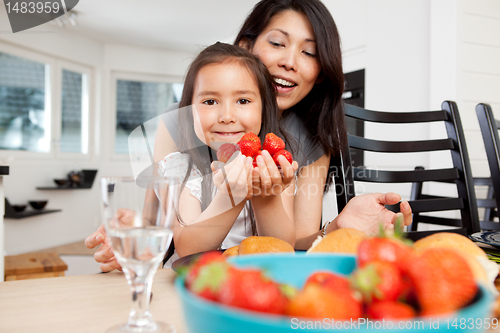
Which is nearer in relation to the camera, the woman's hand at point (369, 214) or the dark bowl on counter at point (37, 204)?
the woman's hand at point (369, 214)

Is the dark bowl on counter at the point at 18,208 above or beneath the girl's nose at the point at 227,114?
A: beneath

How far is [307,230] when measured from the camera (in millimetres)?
1358

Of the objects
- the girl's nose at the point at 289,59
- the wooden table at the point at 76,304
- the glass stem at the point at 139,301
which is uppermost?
the girl's nose at the point at 289,59

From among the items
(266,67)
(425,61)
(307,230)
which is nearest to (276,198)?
(307,230)

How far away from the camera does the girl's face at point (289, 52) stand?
1288 mm

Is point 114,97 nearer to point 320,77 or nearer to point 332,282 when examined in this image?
point 320,77

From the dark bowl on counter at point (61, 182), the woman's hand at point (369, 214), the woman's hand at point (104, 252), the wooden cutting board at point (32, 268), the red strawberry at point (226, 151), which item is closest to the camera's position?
the woman's hand at point (104, 252)

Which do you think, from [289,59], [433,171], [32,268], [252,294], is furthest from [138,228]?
[32,268]

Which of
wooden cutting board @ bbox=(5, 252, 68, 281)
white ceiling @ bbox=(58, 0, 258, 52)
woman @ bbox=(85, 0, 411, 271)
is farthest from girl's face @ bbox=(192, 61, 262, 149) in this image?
white ceiling @ bbox=(58, 0, 258, 52)

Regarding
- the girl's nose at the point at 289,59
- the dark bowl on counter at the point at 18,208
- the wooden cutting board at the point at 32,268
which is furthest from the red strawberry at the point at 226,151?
the dark bowl on counter at the point at 18,208

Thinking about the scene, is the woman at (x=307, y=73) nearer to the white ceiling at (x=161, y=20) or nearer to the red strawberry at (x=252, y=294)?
the red strawberry at (x=252, y=294)

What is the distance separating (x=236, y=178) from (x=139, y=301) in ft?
1.53

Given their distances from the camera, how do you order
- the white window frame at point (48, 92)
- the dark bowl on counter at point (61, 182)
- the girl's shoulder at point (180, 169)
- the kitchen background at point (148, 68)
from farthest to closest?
the dark bowl on counter at point (61, 182), the white window frame at point (48, 92), the kitchen background at point (148, 68), the girl's shoulder at point (180, 169)

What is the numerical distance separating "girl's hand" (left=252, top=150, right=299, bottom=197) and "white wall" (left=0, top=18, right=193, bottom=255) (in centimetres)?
410
